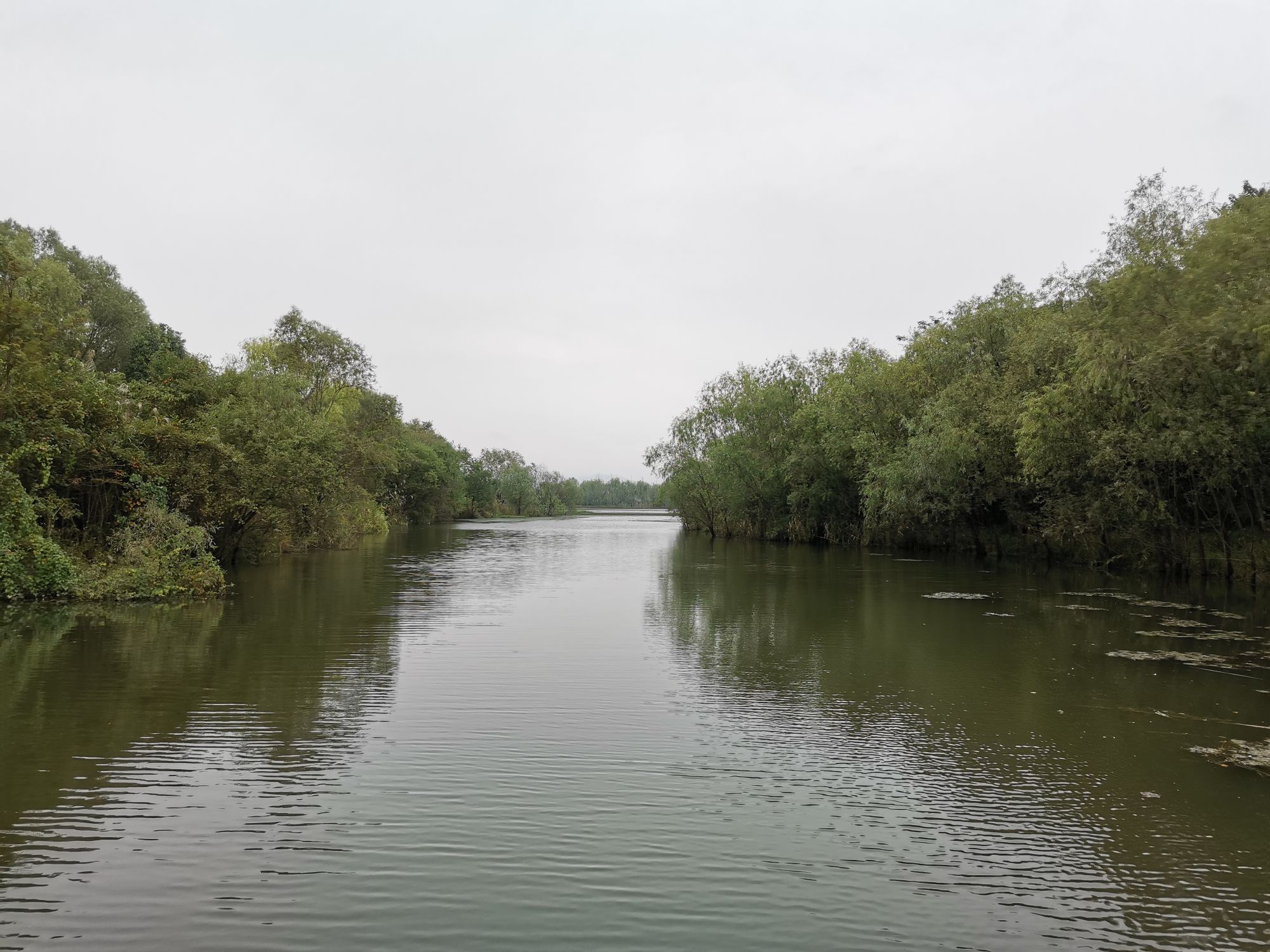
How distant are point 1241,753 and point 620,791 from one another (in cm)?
678

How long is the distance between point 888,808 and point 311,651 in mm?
10371

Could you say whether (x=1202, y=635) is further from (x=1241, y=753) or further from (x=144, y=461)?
(x=144, y=461)

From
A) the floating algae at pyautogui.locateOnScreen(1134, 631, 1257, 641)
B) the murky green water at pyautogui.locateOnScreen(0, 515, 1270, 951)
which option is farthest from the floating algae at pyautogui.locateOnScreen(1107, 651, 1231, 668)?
the floating algae at pyautogui.locateOnScreen(1134, 631, 1257, 641)

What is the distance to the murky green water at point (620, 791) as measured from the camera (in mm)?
5039

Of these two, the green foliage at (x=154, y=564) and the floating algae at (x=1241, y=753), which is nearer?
the floating algae at (x=1241, y=753)

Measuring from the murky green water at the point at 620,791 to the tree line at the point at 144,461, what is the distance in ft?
11.8

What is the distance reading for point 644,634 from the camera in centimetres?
1633

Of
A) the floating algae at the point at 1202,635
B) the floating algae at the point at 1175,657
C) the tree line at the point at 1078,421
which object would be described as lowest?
the floating algae at the point at 1175,657

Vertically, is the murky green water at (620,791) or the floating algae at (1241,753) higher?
the floating algae at (1241,753)

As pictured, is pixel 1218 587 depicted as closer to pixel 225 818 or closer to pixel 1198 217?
pixel 1198 217

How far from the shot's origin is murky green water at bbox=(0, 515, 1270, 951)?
504cm

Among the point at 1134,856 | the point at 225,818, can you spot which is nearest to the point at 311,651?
the point at 225,818

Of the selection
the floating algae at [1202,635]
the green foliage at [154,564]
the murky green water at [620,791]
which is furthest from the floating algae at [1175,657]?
the green foliage at [154,564]

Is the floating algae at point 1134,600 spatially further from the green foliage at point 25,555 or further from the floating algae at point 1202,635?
the green foliage at point 25,555
